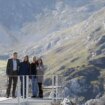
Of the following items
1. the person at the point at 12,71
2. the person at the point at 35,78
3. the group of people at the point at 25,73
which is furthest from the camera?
the person at the point at 35,78

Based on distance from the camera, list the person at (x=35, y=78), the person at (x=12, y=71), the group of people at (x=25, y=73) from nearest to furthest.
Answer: the group of people at (x=25, y=73), the person at (x=12, y=71), the person at (x=35, y=78)

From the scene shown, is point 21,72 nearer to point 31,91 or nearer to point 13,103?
point 31,91

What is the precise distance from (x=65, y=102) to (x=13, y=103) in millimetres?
6608

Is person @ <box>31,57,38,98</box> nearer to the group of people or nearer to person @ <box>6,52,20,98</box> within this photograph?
the group of people

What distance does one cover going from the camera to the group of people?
123ft

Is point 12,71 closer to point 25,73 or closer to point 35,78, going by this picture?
point 25,73

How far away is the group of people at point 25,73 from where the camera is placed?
3747 cm

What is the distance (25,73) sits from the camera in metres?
38.5

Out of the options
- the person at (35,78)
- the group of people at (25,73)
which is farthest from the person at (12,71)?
the person at (35,78)

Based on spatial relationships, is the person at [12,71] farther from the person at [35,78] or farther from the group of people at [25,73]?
the person at [35,78]

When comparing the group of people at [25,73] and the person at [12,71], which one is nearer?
the group of people at [25,73]

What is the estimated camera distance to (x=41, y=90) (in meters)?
39.8

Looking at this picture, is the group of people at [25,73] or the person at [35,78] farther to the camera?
the person at [35,78]

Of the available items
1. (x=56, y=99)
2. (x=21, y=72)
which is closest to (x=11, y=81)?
(x=21, y=72)
